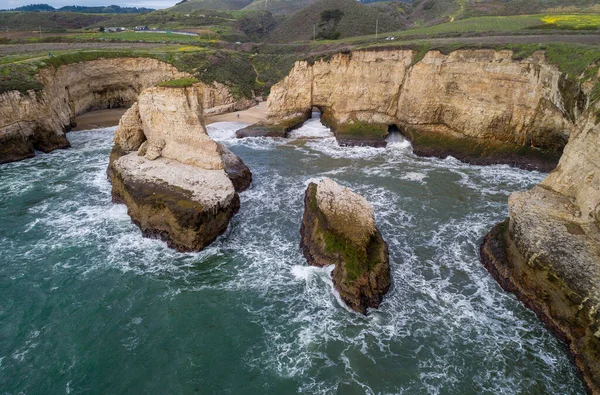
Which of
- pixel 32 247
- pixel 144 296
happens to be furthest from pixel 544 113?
pixel 32 247

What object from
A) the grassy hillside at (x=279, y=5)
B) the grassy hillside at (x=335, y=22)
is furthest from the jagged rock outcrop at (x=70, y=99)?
the grassy hillside at (x=279, y=5)

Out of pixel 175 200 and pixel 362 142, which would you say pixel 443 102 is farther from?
pixel 175 200

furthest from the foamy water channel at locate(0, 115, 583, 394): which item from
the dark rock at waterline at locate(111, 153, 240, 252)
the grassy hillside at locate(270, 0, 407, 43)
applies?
the grassy hillside at locate(270, 0, 407, 43)

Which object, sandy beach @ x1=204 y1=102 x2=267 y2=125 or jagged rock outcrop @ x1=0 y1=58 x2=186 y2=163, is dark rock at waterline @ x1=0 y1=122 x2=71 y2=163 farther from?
sandy beach @ x1=204 y1=102 x2=267 y2=125

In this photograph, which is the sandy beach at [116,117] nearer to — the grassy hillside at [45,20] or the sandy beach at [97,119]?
the sandy beach at [97,119]

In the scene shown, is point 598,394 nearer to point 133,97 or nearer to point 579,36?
point 579,36

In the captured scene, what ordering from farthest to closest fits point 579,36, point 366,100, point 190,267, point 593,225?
point 366,100, point 579,36, point 190,267, point 593,225

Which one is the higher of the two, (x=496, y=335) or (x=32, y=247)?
(x=32, y=247)
